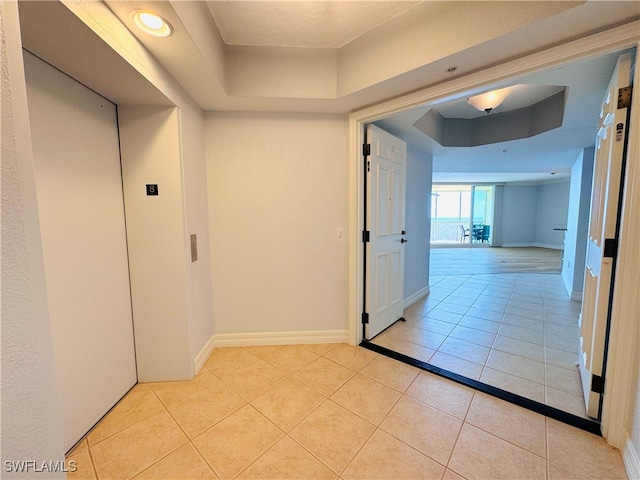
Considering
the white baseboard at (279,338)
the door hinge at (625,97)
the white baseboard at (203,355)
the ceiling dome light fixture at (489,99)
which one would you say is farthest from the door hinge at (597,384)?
the white baseboard at (203,355)

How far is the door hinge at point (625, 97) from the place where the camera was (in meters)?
1.30

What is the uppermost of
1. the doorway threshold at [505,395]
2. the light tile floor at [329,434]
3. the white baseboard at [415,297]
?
the white baseboard at [415,297]

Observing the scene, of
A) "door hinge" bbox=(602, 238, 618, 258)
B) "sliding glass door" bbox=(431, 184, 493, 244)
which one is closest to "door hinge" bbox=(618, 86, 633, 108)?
"door hinge" bbox=(602, 238, 618, 258)

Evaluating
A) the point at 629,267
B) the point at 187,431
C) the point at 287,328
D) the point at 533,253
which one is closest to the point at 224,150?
the point at 287,328

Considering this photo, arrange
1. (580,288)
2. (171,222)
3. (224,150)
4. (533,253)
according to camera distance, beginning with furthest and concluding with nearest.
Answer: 1. (533,253)
2. (580,288)
3. (224,150)
4. (171,222)

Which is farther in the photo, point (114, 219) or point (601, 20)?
point (114, 219)

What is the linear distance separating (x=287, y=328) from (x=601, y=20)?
9.28 feet

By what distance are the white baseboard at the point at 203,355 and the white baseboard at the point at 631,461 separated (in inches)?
101

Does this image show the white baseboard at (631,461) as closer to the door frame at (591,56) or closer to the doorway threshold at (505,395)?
the door frame at (591,56)

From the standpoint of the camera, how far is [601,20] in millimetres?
1208

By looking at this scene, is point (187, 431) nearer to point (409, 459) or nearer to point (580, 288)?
point (409, 459)

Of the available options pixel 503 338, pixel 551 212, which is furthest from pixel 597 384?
pixel 551 212

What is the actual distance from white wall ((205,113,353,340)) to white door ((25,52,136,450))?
742mm

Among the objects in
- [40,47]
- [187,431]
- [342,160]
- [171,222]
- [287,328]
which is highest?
[40,47]
